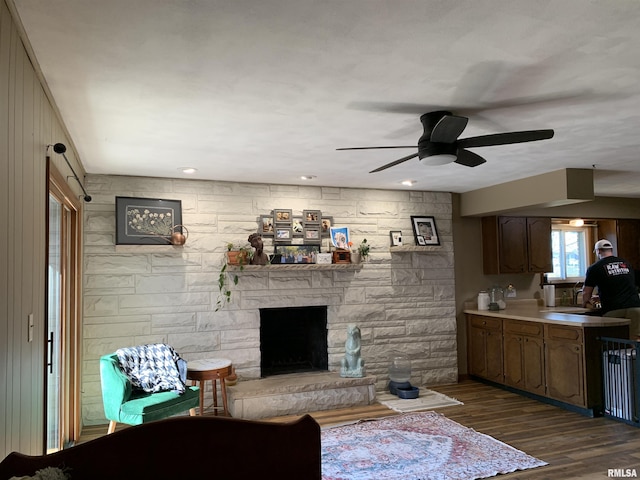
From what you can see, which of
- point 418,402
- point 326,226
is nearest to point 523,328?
point 418,402

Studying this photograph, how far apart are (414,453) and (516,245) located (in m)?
3.45

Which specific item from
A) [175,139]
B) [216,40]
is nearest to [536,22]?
[216,40]

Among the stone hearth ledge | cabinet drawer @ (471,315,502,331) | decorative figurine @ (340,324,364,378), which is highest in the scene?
cabinet drawer @ (471,315,502,331)

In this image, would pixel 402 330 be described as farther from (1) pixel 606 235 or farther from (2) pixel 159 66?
(2) pixel 159 66

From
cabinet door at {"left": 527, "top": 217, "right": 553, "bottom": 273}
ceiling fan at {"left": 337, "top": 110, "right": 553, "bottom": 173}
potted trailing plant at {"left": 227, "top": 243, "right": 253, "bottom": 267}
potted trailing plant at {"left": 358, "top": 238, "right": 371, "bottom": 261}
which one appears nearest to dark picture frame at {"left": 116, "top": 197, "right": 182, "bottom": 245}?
potted trailing plant at {"left": 227, "top": 243, "right": 253, "bottom": 267}

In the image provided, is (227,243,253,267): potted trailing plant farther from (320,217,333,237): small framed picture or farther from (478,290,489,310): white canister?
(478,290,489,310): white canister

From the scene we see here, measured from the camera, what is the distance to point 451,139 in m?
2.87

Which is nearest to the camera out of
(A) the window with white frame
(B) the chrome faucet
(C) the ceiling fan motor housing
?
(C) the ceiling fan motor housing

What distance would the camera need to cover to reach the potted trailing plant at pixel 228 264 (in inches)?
191

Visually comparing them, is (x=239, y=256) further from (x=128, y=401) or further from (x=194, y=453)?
(x=194, y=453)

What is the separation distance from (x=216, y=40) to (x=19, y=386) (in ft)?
5.35

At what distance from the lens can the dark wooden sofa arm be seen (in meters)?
1.48

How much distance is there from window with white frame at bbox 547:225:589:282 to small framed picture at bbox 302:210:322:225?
12.1 ft

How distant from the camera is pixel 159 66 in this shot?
2.27 meters
